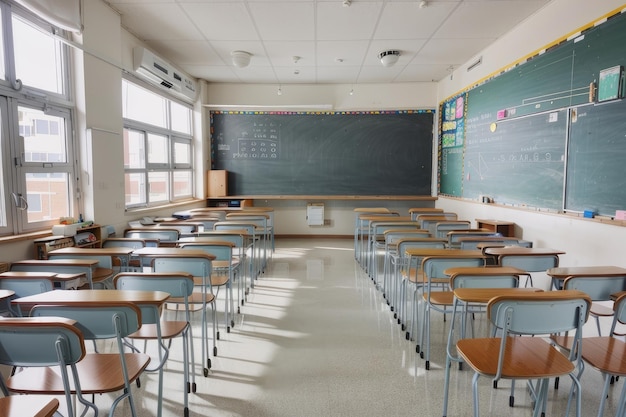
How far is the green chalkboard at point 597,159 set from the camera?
3.42 metres

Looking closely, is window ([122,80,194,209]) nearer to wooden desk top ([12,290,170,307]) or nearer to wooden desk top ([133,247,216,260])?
wooden desk top ([133,247,216,260])

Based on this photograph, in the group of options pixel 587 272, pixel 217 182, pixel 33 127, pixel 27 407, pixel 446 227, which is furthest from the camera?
pixel 217 182

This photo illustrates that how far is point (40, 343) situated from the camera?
1.51 meters

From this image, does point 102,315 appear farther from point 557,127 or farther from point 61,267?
point 557,127

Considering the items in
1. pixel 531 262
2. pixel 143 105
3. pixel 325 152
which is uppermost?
pixel 143 105

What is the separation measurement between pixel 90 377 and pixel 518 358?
2193 millimetres

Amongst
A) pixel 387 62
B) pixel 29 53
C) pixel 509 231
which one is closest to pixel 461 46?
pixel 387 62

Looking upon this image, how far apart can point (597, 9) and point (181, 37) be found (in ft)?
17.0

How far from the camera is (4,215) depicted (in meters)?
3.51

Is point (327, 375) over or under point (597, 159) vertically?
under

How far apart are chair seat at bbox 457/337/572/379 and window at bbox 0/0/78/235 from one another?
4025mm

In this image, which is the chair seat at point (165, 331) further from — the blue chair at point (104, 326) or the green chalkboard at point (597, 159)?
the green chalkboard at point (597, 159)

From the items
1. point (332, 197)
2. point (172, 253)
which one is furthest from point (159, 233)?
point (332, 197)

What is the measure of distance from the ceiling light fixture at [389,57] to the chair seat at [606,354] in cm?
528
